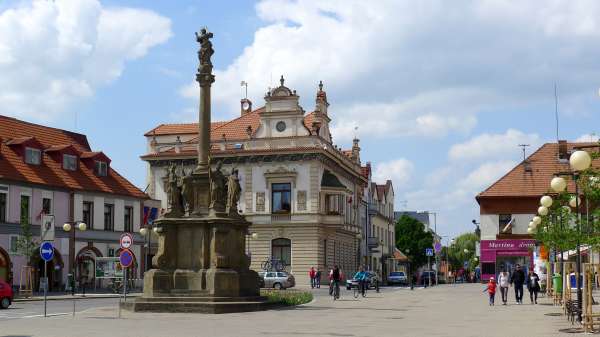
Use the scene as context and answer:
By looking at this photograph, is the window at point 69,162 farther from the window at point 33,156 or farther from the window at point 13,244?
the window at point 13,244

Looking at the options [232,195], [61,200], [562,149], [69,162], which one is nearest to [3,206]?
[61,200]

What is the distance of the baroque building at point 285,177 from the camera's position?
71062 millimetres

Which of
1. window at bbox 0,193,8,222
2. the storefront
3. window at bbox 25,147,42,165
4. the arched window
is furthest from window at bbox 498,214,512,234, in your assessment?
window at bbox 0,193,8,222

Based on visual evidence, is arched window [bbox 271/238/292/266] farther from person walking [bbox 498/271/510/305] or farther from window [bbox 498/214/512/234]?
person walking [bbox 498/271/510/305]

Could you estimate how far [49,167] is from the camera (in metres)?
58.4

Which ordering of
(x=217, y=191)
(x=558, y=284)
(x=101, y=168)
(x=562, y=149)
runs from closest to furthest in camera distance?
(x=217, y=191) → (x=558, y=284) → (x=101, y=168) → (x=562, y=149)

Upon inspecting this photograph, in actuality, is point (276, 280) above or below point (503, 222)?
below

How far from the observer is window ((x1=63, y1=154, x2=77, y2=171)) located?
60.4m

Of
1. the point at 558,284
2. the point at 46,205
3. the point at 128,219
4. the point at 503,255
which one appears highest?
the point at 46,205

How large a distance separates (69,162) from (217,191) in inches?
1349

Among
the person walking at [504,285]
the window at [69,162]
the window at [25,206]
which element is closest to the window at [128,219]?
the window at [69,162]

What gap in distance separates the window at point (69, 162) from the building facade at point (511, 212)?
33.9 metres

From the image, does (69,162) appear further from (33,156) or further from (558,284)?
(558,284)

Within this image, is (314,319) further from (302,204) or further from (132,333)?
(302,204)
